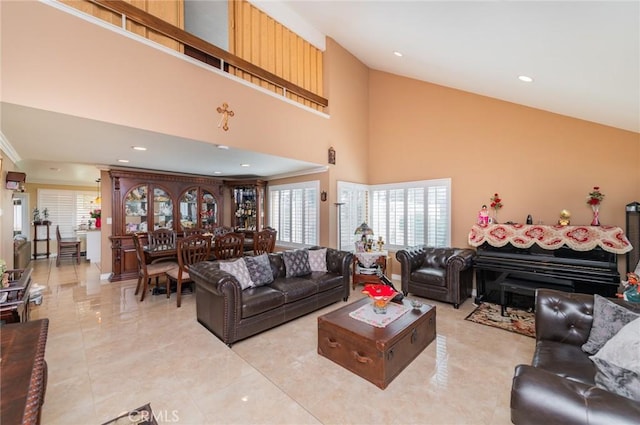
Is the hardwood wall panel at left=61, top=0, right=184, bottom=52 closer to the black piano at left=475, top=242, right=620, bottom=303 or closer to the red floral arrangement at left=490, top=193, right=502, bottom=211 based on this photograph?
the red floral arrangement at left=490, top=193, right=502, bottom=211

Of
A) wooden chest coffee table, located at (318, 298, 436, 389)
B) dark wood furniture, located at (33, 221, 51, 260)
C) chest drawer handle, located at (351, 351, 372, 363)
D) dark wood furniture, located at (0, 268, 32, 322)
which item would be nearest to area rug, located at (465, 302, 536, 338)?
wooden chest coffee table, located at (318, 298, 436, 389)

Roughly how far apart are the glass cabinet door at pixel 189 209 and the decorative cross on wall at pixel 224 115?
3754 millimetres

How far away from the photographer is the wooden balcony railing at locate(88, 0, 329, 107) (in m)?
2.91

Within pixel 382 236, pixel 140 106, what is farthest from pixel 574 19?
pixel 382 236

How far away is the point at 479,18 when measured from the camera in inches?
95.5

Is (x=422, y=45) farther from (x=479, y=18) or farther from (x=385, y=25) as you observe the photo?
(x=479, y=18)

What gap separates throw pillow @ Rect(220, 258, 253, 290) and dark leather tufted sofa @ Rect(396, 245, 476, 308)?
8.50ft

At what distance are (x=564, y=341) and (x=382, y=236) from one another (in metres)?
4.05

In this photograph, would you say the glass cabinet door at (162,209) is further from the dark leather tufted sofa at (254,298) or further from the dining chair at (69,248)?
the dark leather tufted sofa at (254,298)

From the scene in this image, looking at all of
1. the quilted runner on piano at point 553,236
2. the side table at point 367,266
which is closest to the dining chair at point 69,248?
the side table at point 367,266

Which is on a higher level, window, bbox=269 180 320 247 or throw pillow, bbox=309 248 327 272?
window, bbox=269 180 320 247

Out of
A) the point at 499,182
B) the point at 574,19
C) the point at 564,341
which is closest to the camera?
the point at 574,19

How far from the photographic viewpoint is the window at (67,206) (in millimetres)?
8734

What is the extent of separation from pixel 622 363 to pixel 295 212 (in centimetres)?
537
